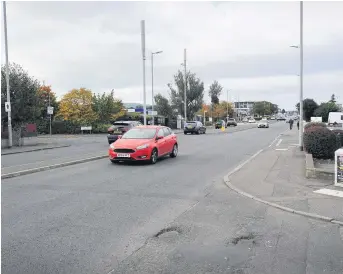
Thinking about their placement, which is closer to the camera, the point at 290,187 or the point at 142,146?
the point at 290,187

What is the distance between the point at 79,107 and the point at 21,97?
2147cm

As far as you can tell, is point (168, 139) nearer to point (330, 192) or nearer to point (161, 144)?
point (161, 144)

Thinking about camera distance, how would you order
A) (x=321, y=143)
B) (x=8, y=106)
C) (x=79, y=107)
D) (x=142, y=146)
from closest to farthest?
(x=142, y=146), (x=321, y=143), (x=8, y=106), (x=79, y=107)

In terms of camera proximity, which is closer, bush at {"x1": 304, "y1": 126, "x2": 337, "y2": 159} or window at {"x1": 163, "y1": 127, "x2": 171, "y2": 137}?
bush at {"x1": 304, "y1": 126, "x2": 337, "y2": 159}

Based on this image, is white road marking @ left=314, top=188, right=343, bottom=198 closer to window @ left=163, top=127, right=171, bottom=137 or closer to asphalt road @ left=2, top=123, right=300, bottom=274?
asphalt road @ left=2, top=123, right=300, bottom=274

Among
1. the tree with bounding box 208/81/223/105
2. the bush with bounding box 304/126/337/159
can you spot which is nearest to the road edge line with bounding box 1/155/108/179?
the bush with bounding box 304/126/337/159

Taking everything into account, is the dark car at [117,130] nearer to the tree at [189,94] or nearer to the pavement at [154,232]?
the pavement at [154,232]

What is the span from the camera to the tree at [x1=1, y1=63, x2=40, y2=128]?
2394 cm

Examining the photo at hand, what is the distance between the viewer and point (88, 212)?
22.0 feet

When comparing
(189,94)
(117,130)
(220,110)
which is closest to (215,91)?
(220,110)

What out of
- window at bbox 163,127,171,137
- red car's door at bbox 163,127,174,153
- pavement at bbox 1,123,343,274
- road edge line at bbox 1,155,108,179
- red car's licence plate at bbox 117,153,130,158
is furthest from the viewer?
window at bbox 163,127,171,137

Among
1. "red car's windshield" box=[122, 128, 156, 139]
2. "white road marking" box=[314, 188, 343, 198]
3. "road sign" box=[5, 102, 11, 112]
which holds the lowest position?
"white road marking" box=[314, 188, 343, 198]

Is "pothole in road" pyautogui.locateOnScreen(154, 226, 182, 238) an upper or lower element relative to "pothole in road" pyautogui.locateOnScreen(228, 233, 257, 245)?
upper

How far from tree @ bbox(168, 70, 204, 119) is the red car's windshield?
147 feet
